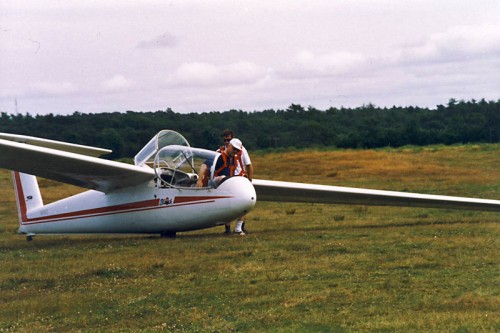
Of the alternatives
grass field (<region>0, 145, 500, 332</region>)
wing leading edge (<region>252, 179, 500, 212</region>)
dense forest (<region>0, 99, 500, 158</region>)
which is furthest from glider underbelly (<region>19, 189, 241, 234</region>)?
dense forest (<region>0, 99, 500, 158</region>)

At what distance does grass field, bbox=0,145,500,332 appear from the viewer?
23.6ft

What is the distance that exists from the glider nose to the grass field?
2.05 feet

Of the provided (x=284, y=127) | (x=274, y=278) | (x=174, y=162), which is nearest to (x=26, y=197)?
(x=174, y=162)

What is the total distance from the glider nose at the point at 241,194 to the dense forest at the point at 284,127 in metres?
22.8

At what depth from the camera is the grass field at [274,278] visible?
7.19m

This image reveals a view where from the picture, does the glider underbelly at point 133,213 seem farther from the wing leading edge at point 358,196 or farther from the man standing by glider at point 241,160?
the wing leading edge at point 358,196

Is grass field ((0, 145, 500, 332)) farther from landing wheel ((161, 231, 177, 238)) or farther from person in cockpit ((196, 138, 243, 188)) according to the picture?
person in cockpit ((196, 138, 243, 188))

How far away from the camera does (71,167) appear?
43.5ft

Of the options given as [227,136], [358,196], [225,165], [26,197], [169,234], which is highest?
[227,136]

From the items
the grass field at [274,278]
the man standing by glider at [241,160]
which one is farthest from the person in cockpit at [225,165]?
the grass field at [274,278]

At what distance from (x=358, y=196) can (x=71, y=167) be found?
6.12 meters

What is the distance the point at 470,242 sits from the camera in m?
11.7

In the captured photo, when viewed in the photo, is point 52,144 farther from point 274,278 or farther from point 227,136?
point 274,278

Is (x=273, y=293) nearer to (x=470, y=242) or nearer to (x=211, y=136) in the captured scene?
(x=470, y=242)
